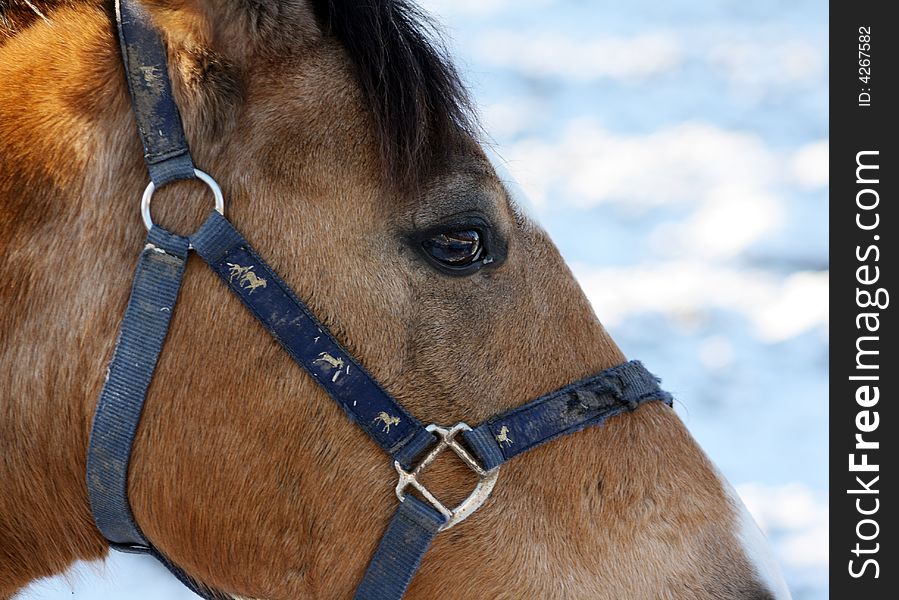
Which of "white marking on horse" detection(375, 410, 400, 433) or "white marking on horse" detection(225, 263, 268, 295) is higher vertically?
"white marking on horse" detection(225, 263, 268, 295)

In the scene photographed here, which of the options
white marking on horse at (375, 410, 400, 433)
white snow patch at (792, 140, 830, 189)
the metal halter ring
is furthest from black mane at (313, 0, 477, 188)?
white snow patch at (792, 140, 830, 189)

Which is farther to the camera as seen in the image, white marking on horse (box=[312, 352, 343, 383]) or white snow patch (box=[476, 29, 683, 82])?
white snow patch (box=[476, 29, 683, 82])

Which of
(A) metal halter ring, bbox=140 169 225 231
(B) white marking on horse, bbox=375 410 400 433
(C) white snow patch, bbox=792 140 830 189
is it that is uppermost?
(A) metal halter ring, bbox=140 169 225 231

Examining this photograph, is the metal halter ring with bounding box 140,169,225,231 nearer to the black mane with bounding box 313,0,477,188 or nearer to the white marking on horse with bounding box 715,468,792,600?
the black mane with bounding box 313,0,477,188

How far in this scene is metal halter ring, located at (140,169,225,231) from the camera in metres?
1.64

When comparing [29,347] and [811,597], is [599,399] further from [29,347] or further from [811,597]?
[811,597]

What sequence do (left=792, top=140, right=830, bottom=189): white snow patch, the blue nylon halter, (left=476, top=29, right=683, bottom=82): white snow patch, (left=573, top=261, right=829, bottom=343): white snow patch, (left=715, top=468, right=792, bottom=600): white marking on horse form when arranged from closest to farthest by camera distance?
1. the blue nylon halter
2. (left=715, top=468, right=792, bottom=600): white marking on horse
3. (left=573, top=261, right=829, bottom=343): white snow patch
4. (left=792, top=140, right=830, bottom=189): white snow patch
5. (left=476, top=29, right=683, bottom=82): white snow patch

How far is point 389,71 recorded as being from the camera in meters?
1.74

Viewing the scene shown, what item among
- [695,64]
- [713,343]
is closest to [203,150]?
[713,343]

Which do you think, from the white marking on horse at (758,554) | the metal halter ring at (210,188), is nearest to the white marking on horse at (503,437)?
the white marking on horse at (758,554)

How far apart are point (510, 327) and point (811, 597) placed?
2526 mm

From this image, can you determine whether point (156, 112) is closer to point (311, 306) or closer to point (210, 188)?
point (210, 188)

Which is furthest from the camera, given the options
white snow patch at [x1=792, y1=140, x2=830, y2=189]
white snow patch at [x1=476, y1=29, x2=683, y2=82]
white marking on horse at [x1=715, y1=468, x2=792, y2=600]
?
white snow patch at [x1=476, y1=29, x2=683, y2=82]

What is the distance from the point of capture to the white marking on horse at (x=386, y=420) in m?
1.68
